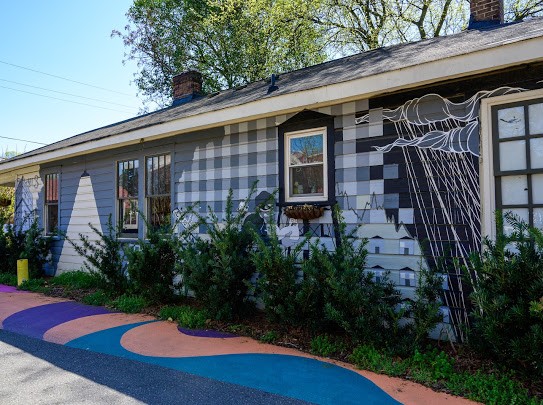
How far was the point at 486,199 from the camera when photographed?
4102 millimetres

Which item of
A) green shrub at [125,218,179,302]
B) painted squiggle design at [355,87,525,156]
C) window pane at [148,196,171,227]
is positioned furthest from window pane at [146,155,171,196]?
painted squiggle design at [355,87,525,156]

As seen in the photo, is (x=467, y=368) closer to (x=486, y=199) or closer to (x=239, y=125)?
(x=486, y=199)

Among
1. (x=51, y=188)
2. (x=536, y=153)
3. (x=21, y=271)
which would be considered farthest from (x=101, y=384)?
(x=51, y=188)

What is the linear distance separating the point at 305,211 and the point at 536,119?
2.64m

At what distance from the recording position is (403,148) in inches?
183

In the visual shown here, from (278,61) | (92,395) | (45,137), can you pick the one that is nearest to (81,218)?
(92,395)

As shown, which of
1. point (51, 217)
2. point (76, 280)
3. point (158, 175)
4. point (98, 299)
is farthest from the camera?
point (51, 217)

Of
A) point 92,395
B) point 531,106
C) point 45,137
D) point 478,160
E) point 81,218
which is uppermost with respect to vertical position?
point 45,137

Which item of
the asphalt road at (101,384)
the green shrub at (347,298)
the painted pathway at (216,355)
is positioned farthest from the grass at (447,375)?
the asphalt road at (101,384)

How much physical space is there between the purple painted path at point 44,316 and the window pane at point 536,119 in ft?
19.3

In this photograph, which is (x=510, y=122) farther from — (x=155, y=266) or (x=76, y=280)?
(x=76, y=280)

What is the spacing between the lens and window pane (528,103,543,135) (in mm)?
3871

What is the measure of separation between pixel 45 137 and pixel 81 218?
79.2 feet

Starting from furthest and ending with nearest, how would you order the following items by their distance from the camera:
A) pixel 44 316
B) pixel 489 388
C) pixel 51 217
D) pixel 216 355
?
1. pixel 51 217
2. pixel 44 316
3. pixel 216 355
4. pixel 489 388
